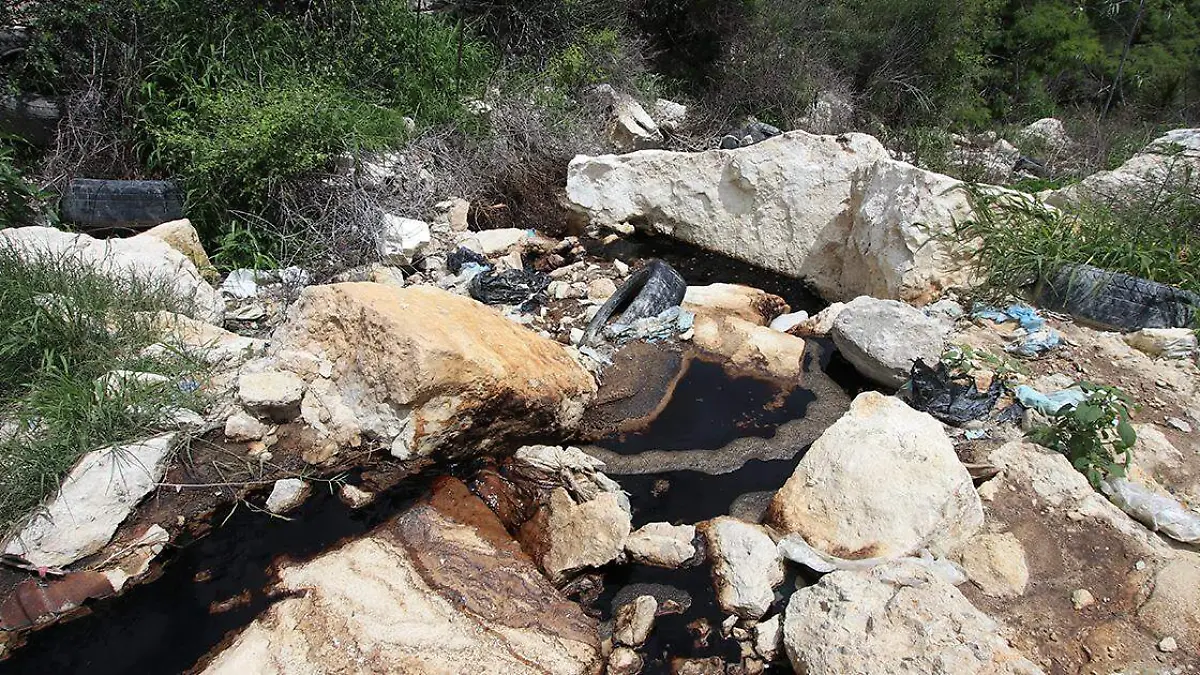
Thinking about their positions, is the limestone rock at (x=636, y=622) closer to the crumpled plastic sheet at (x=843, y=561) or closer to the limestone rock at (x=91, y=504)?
the crumpled plastic sheet at (x=843, y=561)

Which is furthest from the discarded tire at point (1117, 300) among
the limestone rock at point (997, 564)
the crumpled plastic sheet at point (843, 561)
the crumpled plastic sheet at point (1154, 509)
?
the crumpled plastic sheet at point (843, 561)

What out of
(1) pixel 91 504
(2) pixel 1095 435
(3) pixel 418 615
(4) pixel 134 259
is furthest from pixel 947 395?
(4) pixel 134 259

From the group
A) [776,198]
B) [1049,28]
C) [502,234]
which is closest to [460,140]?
[502,234]

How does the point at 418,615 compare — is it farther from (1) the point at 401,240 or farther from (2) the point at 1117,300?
(2) the point at 1117,300

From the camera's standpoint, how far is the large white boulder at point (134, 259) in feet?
12.7

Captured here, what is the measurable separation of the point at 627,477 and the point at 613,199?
3024 millimetres

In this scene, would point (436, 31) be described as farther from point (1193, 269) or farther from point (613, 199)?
point (1193, 269)

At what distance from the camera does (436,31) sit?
650 centimetres

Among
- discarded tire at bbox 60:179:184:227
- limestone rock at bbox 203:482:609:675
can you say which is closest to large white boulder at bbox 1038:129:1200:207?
limestone rock at bbox 203:482:609:675

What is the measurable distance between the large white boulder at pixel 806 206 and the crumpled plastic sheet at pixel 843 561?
7.30ft

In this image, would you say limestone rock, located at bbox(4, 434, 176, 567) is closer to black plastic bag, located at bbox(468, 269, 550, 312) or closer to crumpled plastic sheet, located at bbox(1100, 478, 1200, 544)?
black plastic bag, located at bbox(468, 269, 550, 312)

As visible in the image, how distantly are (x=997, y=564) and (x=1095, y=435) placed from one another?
85 centimetres

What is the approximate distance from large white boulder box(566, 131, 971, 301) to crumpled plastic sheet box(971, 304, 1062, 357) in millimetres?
338

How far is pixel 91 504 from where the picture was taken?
272 centimetres
